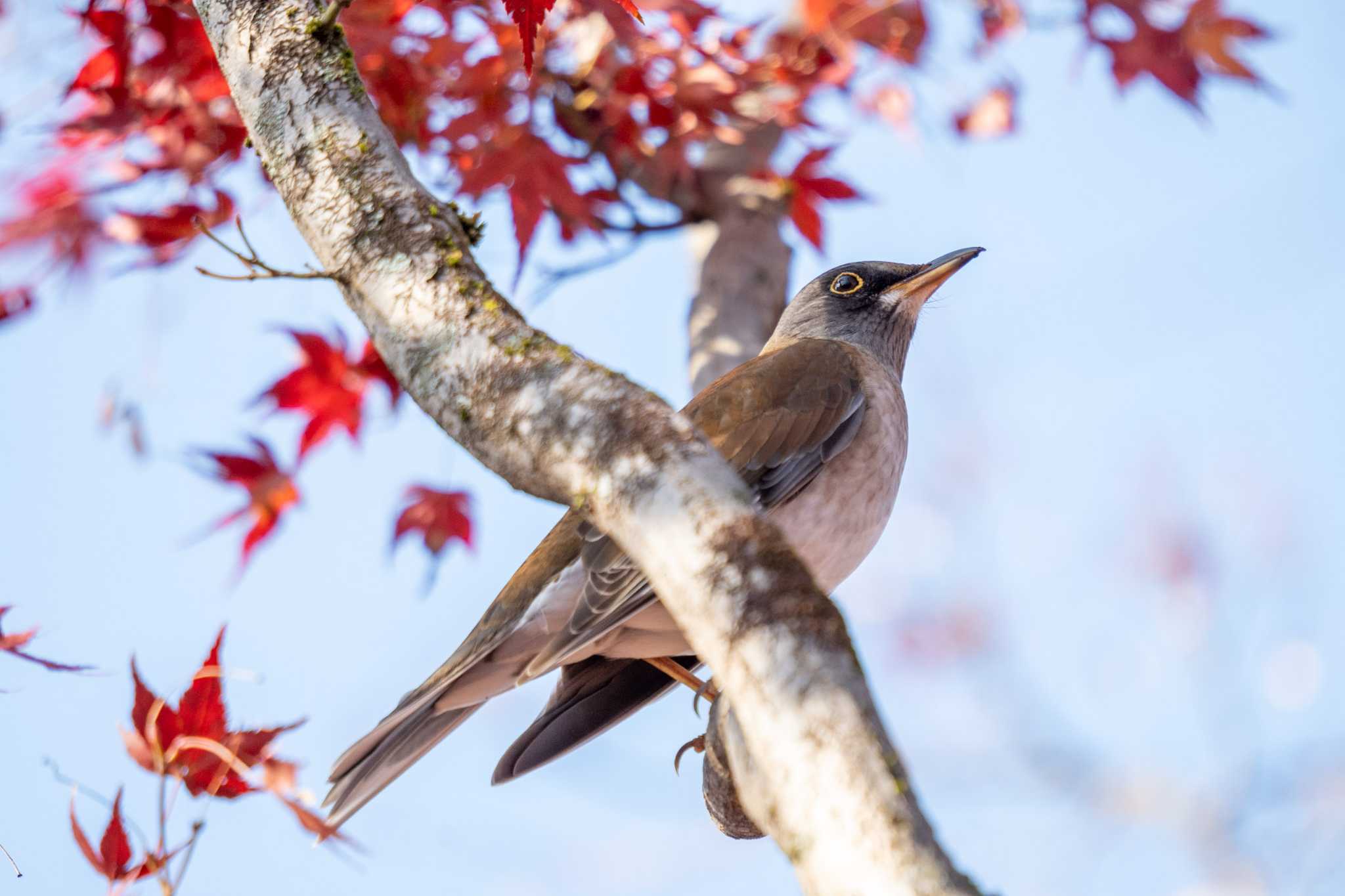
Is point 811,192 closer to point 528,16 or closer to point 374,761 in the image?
point 528,16

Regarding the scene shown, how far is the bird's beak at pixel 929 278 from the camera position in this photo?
14.9 ft

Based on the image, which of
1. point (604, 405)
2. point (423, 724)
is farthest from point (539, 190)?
point (604, 405)

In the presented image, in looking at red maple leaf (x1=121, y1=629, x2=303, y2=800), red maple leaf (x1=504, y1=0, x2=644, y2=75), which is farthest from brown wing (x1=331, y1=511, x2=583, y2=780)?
red maple leaf (x1=504, y1=0, x2=644, y2=75)

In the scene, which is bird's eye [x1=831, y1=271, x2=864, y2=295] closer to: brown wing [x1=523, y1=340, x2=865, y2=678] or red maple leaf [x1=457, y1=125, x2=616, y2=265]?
brown wing [x1=523, y1=340, x2=865, y2=678]

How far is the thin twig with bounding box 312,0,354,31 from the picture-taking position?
262 cm

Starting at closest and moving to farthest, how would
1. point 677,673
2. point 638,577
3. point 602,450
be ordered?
point 602,450
point 638,577
point 677,673

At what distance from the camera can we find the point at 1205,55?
473 centimetres

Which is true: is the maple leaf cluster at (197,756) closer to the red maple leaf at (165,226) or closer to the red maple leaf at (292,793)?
the red maple leaf at (292,793)

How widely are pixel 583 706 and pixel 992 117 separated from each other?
10.8ft

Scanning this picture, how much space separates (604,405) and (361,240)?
2.41 feet

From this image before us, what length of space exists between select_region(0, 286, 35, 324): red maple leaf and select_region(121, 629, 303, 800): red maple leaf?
2.04 meters

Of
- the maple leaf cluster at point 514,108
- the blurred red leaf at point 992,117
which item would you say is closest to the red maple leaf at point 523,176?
the maple leaf cluster at point 514,108

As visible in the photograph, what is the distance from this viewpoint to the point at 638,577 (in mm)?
3135

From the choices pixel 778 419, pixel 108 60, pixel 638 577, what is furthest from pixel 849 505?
pixel 108 60
